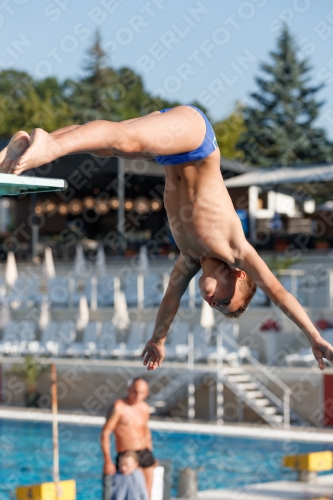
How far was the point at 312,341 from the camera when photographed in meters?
3.98

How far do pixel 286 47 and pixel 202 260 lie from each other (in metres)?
44.2

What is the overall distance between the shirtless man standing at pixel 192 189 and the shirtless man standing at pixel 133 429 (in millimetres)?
4993

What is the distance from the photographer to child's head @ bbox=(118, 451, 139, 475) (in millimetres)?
8594

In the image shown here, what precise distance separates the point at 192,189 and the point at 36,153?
0.84 m

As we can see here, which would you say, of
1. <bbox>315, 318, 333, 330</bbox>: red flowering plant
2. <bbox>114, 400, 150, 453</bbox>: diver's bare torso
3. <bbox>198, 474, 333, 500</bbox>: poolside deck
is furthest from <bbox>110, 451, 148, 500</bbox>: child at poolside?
<bbox>315, 318, 333, 330</bbox>: red flowering plant

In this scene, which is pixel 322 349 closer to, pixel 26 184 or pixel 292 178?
pixel 26 184

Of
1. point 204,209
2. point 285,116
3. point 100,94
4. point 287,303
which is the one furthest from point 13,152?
point 100,94

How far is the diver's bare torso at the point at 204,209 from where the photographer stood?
12.0 ft

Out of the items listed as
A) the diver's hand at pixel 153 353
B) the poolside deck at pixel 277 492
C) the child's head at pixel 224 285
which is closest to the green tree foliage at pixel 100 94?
the poolside deck at pixel 277 492

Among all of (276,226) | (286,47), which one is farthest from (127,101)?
(276,226)

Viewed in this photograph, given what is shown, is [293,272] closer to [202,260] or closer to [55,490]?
[55,490]

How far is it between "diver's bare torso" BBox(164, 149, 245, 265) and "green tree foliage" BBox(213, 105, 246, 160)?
134 feet

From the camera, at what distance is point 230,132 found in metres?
48.2

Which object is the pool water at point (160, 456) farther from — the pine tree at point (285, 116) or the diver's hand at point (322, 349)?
the pine tree at point (285, 116)
